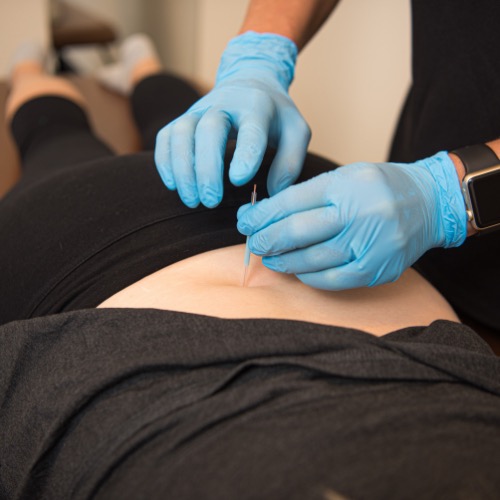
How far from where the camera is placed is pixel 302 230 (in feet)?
2.21

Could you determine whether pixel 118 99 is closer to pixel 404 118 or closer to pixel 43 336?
pixel 404 118

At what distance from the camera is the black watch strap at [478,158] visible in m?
0.71

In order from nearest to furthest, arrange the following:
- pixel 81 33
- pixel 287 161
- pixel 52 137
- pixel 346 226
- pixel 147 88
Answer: pixel 346 226 → pixel 287 161 → pixel 52 137 → pixel 147 88 → pixel 81 33

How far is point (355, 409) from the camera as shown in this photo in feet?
1.52

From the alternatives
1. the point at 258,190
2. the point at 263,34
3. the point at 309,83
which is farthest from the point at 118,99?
the point at 258,190

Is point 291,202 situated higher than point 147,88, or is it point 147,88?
point 147,88

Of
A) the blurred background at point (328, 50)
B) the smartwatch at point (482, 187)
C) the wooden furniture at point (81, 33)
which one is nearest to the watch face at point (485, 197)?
the smartwatch at point (482, 187)

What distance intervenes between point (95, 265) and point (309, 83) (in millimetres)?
1625

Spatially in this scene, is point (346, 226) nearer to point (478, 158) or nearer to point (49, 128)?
point (478, 158)

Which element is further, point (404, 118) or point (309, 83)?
point (309, 83)

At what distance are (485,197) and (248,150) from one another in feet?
1.07

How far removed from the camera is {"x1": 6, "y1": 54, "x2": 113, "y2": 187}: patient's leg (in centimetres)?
112

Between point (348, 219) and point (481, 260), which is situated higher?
point (348, 219)

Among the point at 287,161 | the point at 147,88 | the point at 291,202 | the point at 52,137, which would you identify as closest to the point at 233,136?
the point at 287,161
